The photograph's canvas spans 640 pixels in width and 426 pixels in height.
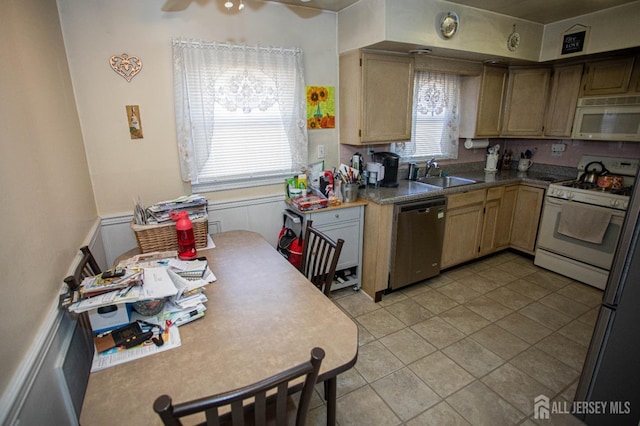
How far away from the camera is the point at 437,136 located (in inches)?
140

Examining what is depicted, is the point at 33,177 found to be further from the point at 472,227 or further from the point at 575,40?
the point at 575,40

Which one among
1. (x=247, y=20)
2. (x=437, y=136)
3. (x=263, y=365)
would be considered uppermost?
(x=247, y=20)

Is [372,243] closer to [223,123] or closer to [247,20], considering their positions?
[223,123]

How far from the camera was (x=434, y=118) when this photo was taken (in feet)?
11.4

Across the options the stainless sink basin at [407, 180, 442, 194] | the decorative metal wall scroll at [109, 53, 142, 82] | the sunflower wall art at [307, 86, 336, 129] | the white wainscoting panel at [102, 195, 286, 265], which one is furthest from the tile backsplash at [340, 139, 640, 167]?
the decorative metal wall scroll at [109, 53, 142, 82]

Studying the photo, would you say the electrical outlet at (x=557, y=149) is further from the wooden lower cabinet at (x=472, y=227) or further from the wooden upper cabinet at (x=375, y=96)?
the wooden upper cabinet at (x=375, y=96)

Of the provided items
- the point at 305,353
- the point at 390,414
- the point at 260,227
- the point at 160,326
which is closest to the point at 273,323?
the point at 305,353

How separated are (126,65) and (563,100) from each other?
13.2 ft

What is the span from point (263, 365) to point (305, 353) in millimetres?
149

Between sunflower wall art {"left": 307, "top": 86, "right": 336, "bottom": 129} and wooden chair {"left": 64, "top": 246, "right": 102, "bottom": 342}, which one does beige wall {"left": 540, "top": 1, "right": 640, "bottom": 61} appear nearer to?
sunflower wall art {"left": 307, "top": 86, "right": 336, "bottom": 129}

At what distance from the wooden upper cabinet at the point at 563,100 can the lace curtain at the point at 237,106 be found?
2.72 m

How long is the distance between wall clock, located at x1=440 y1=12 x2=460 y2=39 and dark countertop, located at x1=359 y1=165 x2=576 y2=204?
1.29 m

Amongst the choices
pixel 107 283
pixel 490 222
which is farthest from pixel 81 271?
pixel 490 222

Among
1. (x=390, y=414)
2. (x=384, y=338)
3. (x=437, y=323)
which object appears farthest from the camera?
(x=437, y=323)
